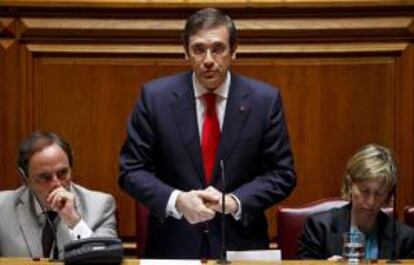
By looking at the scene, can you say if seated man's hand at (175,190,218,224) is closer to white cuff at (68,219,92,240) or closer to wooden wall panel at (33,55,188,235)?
white cuff at (68,219,92,240)

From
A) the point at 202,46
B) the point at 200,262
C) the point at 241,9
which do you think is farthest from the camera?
the point at 241,9

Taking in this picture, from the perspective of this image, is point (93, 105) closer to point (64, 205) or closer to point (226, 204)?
point (64, 205)

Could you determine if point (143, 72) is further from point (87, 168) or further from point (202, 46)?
point (202, 46)

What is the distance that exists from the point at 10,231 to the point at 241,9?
1.45 metres

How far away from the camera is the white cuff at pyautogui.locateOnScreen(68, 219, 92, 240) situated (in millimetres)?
2881

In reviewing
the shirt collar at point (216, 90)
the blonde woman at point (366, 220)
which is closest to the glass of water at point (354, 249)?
the blonde woman at point (366, 220)

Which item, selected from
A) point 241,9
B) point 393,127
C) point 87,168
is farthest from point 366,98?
point 87,168

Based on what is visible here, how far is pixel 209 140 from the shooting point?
9.54ft

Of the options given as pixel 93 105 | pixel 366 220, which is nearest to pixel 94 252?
pixel 366 220

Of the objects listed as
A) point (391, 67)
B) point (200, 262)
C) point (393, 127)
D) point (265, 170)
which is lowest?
point (200, 262)

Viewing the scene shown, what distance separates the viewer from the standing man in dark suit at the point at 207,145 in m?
2.85

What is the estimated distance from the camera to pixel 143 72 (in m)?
3.83

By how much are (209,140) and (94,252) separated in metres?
0.71

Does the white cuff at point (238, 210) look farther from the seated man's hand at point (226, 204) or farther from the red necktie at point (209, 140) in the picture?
the red necktie at point (209, 140)
